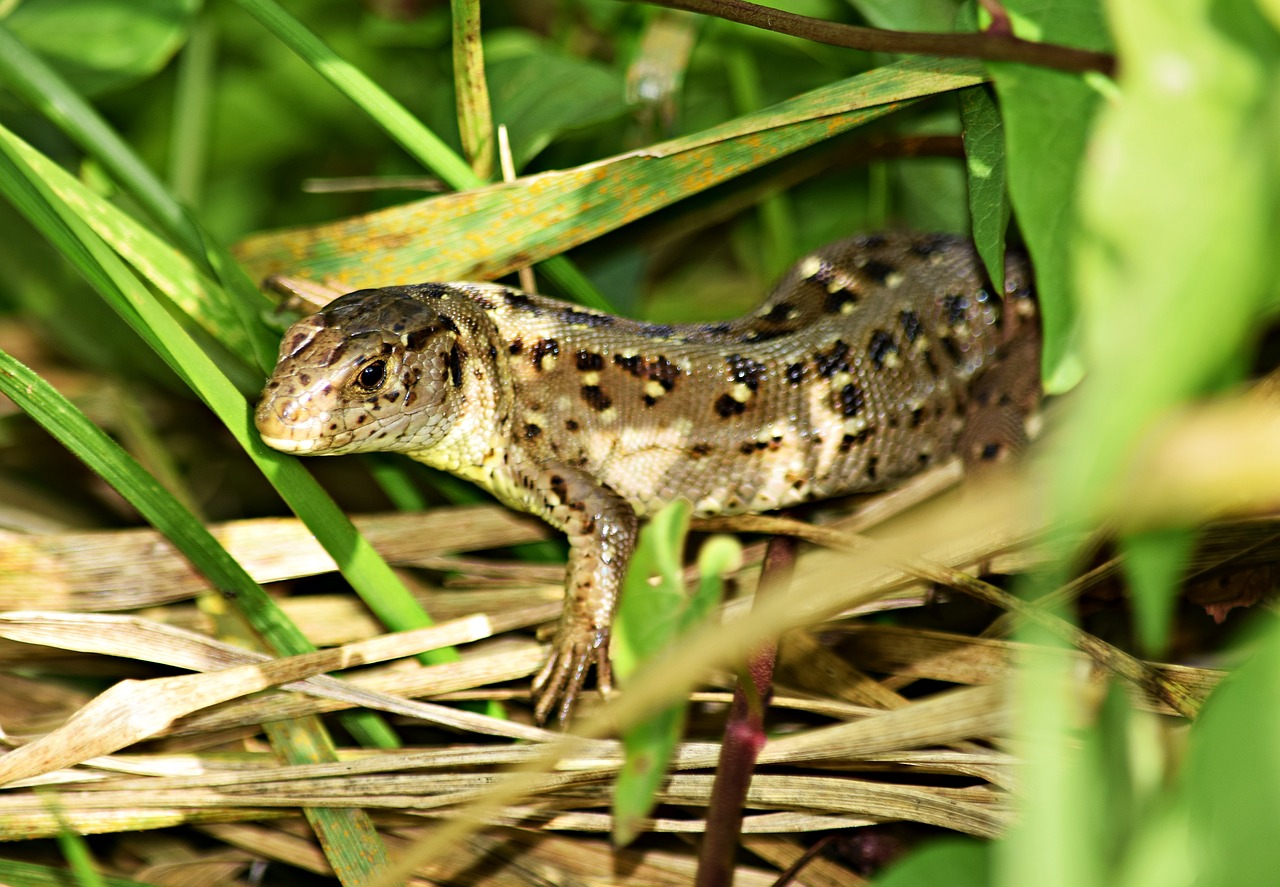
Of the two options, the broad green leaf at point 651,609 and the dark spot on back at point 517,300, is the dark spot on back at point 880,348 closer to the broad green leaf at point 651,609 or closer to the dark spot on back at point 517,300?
the dark spot on back at point 517,300

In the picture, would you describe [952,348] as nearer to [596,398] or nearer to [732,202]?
[732,202]

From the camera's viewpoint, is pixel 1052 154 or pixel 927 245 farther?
pixel 927 245

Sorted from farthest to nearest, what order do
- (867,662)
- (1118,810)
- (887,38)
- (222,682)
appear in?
(867,662) < (222,682) < (887,38) < (1118,810)

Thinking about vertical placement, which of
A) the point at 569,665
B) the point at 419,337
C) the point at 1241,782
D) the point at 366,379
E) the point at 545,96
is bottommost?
the point at 1241,782

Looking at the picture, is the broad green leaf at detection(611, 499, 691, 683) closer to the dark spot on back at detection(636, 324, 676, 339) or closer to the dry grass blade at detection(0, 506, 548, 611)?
the dry grass blade at detection(0, 506, 548, 611)

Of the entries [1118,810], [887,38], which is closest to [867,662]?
[1118,810]

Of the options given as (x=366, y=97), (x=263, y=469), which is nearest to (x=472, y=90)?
(x=366, y=97)

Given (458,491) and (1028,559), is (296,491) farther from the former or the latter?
(1028,559)

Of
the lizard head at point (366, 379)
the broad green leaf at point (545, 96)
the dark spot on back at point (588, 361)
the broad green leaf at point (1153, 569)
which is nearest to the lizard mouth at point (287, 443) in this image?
the lizard head at point (366, 379)
